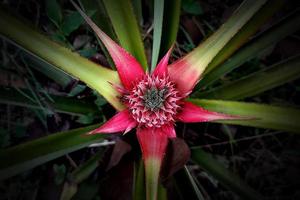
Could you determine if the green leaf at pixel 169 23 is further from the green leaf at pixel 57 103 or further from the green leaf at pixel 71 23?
the green leaf at pixel 71 23

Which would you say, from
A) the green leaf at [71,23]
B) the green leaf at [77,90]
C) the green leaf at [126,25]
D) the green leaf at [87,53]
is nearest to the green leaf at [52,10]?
the green leaf at [71,23]

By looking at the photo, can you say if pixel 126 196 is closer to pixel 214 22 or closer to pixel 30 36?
pixel 30 36

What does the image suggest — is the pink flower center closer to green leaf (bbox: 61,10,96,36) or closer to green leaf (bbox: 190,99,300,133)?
green leaf (bbox: 190,99,300,133)

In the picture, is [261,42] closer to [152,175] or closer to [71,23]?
[152,175]

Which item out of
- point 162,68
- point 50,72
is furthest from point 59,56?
point 50,72

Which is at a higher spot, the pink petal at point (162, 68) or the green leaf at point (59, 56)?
the green leaf at point (59, 56)

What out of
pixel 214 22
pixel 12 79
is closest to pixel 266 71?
pixel 214 22
